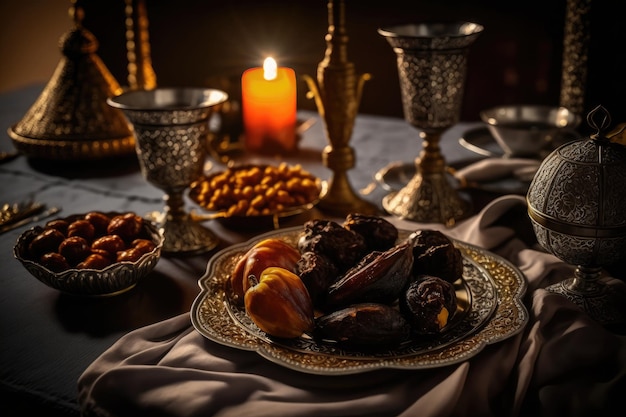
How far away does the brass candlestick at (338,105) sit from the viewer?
109 cm

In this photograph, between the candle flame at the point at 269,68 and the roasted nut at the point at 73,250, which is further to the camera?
the candle flame at the point at 269,68

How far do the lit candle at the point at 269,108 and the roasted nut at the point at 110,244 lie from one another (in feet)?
1.87

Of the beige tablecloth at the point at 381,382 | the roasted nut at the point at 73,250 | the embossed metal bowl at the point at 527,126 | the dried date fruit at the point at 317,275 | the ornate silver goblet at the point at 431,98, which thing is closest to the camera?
the beige tablecloth at the point at 381,382

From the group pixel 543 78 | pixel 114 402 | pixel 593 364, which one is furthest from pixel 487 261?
pixel 543 78

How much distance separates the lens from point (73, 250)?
86 centimetres

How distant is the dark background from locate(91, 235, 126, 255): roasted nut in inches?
25.0

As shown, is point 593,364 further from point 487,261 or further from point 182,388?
point 182,388

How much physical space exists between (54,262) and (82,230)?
8 cm

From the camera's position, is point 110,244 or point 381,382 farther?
point 110,244

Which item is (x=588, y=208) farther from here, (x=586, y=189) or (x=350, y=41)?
(x=350, y=41)

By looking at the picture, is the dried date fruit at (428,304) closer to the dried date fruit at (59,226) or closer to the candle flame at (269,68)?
the dried date fruit at (59,226)

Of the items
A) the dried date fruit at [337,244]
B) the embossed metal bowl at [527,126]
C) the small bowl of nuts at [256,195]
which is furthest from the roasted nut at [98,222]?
the embossed metal bowl at [527,126]

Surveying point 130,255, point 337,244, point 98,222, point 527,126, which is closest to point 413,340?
point 337,244

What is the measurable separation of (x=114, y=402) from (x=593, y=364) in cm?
47
